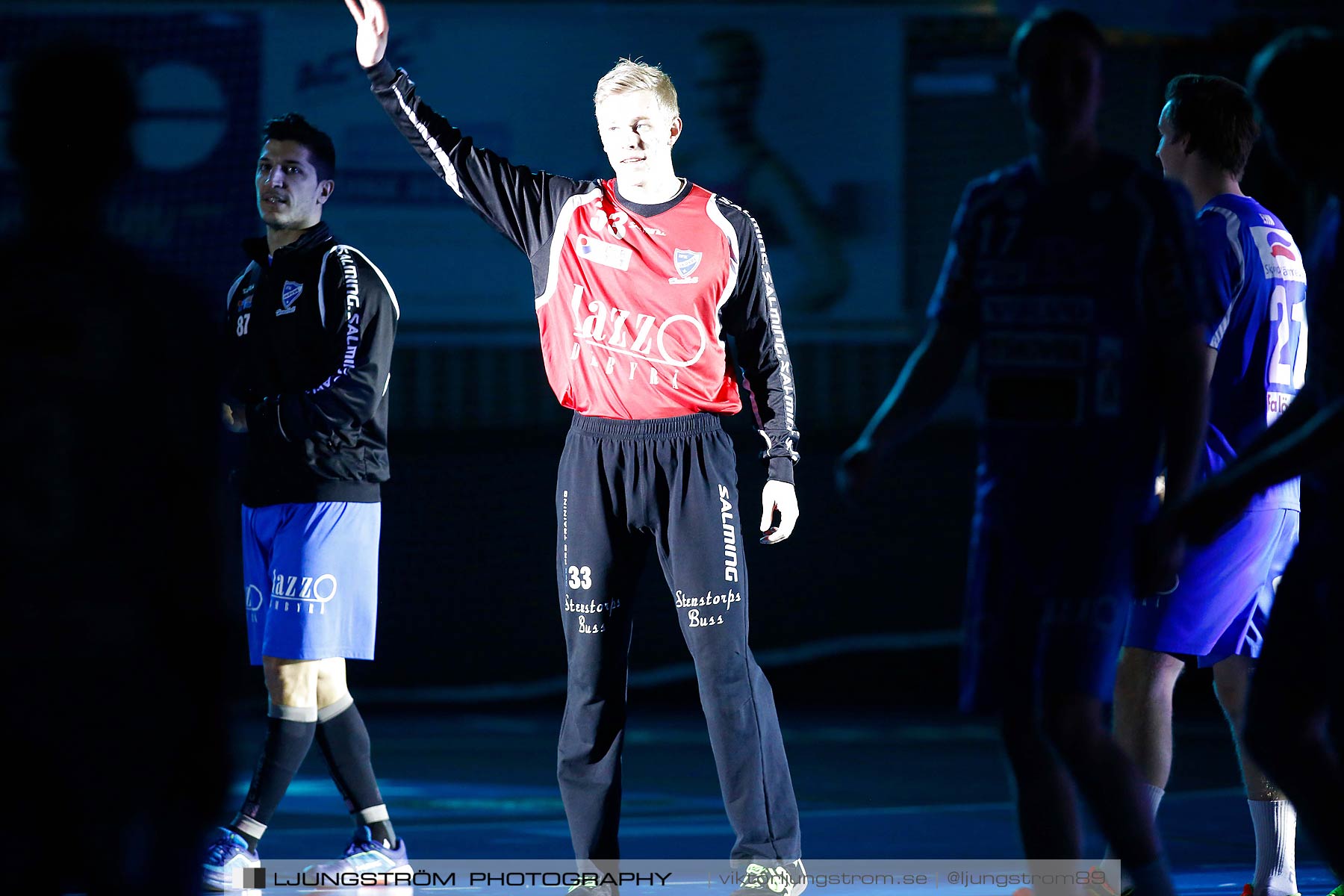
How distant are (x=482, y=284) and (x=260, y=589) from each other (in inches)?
196

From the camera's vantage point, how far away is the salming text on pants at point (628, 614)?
4.03m

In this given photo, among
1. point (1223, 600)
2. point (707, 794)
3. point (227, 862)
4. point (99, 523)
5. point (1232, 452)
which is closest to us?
point (99, 523)

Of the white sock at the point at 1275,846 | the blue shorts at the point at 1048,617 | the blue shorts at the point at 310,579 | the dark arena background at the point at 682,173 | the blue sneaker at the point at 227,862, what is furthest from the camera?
the dark arena background at the point at 682,173

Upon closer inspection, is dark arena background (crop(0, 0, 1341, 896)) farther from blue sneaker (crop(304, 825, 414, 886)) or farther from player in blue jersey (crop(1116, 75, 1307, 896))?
player in blue jersey (crop(1116, 75, 1307, 896))

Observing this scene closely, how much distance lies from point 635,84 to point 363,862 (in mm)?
2166

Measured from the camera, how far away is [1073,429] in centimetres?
308

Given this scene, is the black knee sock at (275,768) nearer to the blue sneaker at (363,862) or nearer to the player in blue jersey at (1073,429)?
the blue sneaker at (363,862)

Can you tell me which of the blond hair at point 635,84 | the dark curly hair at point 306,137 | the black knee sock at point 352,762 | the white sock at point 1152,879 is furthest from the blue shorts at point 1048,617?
the dark curly hair at point 306,137

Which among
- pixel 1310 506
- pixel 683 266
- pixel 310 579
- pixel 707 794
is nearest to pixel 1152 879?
pixel 1310 506

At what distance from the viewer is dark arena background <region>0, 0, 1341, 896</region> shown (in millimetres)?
9297

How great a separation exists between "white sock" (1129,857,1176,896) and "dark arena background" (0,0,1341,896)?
585 centimetres

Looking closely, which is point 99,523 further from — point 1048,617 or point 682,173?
point 682,173

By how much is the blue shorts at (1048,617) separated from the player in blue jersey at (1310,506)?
0.18m

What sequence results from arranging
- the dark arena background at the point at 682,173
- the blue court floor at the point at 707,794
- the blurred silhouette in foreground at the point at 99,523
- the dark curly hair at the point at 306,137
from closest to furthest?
1. the blurred silhouette in foreground at the point at 99,523
2. the dark curly hair at the point at 306,137
3. the blue court floor at the point at 707,794
4. the dark arena background at the point at 682,173
